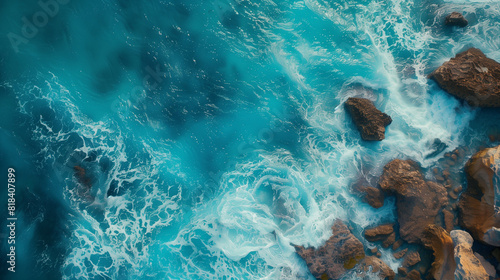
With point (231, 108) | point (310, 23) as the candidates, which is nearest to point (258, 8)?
point (310, 23)

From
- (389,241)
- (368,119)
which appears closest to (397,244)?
(389,241)

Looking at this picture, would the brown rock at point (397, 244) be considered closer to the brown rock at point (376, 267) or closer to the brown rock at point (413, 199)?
the brown rock at point (413, 199)

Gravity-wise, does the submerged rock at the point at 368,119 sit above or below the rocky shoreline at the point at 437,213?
above

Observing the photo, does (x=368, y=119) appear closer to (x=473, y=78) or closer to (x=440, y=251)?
(x=473, y=78)

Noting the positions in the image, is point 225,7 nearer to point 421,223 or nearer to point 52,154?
point 52,154

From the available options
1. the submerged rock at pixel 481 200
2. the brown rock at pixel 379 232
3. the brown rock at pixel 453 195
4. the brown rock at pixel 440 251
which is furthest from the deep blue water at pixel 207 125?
the brown rock at pixel 440 251

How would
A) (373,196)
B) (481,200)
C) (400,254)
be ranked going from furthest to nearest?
(373,196) → (400,254) → (481,200)
